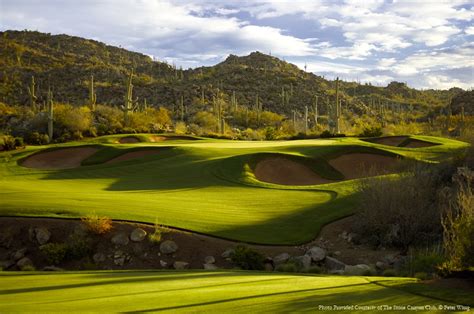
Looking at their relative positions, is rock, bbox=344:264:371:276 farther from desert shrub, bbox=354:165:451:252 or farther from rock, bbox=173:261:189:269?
rock, bbox=173:261:189:269

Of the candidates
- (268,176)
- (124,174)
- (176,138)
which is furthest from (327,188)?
(176,138)

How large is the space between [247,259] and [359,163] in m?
20.7

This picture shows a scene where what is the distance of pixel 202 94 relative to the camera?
92.3 m

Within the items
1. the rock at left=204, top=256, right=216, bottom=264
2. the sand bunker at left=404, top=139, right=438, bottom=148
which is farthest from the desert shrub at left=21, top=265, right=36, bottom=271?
the sand bunker at left=404, top=139, right=438, bottom=148

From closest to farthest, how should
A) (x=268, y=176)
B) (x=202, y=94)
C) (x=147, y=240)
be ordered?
(x=147, y=240), (x=268, y=176), (x=202, y=94)

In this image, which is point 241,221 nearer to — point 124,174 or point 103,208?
point 103,208

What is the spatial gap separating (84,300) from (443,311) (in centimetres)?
544

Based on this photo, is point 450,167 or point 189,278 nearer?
point 189,278

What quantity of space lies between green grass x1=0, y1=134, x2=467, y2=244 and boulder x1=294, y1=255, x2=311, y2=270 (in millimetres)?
1475

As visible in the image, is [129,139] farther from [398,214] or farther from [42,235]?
[398,214]

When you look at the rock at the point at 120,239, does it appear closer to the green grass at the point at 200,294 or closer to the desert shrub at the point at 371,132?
the green grass at the point at 200,294

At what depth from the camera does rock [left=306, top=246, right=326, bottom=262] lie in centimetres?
1662

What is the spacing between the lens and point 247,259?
15.9m

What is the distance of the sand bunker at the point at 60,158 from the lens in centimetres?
3825
